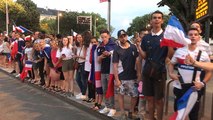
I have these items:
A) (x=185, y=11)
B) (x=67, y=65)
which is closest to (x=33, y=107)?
(x=67, y=65)

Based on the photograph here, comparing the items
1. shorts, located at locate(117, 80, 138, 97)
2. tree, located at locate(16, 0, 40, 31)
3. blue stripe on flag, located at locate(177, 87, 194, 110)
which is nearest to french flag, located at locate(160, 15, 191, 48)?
blue stripe on flag, located at locate(177, 87, 194, 110)

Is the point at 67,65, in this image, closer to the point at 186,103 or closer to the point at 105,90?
the point at 105,90

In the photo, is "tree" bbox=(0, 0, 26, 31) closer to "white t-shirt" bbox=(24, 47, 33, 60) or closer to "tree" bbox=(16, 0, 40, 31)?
"tree" bbox=(16, 0, 40, 31)

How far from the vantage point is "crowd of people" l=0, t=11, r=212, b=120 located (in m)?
5.61

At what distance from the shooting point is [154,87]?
658cm

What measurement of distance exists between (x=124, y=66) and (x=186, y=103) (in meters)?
2.43

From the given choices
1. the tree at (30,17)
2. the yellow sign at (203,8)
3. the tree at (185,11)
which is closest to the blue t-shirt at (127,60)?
the yellow sign at (203,8)

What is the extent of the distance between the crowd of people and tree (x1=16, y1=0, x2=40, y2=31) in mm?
62352

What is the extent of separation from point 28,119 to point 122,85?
2.34 m

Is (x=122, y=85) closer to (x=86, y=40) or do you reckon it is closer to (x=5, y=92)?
(x=86, y=40)

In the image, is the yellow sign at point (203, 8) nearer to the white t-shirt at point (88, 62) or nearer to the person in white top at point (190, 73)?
the person in white top at point (190, 73)

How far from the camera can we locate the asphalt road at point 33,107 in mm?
8825

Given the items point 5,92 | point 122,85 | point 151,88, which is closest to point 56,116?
point 122,85

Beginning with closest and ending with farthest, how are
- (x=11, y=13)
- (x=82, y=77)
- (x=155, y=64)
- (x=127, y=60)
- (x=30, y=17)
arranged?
1. (x=155, y=64)
2. (x=127, y=60)
3. (x=82, y=77)
4. (x=11, y=13)
5. (x=30, y=17)
